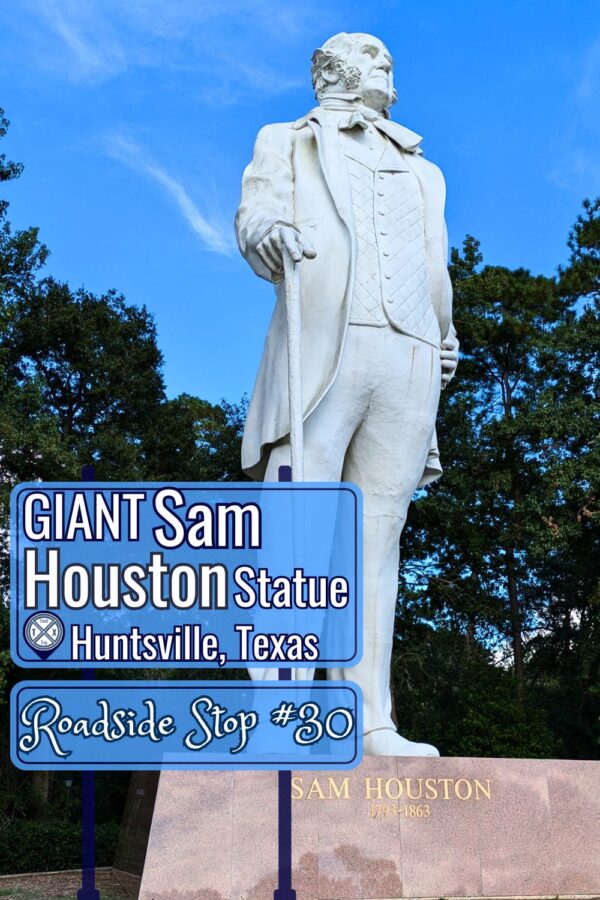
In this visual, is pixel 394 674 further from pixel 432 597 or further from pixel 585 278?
pixel 585 278

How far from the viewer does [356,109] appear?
8.12m

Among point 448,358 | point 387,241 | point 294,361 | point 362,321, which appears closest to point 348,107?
point 387,241

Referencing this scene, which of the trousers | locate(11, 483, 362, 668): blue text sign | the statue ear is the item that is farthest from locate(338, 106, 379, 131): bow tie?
locate(11, 483, 362, 668): blue text sign

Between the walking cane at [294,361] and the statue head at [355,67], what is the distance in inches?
71.8

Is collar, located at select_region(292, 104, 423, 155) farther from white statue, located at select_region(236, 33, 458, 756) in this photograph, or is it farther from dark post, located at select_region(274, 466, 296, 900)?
dark post, located at select_region(274, 466, 296, 900)

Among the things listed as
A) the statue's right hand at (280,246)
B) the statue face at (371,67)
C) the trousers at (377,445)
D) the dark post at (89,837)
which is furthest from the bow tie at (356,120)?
the dark post at (89,837)

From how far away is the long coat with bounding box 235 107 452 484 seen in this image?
24.1ft

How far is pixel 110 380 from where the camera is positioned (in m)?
23.4

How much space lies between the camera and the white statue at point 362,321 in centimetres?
734

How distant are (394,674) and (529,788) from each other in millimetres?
14117

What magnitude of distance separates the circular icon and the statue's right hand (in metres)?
2.37

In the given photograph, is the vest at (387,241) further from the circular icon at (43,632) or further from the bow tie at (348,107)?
the circular icon at (43,632)


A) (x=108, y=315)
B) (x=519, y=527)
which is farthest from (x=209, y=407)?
(x=519, y=527)

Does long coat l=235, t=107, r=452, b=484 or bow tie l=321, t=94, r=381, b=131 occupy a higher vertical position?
bow tie l=321, t=94, r=381, b=131
